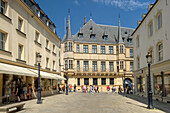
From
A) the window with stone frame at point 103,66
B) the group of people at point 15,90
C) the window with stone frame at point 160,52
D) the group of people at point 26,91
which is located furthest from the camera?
the window with stone frame at point 103,66

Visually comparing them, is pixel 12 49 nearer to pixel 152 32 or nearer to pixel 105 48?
pixel 152 32

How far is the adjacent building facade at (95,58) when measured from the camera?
132ft

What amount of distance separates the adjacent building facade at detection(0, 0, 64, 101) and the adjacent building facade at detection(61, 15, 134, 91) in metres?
14.9

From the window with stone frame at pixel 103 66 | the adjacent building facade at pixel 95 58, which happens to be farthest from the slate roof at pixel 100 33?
the window with stone frame at pixel 103 66

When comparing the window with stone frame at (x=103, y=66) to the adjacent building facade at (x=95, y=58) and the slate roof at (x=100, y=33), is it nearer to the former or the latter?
the adjacent building facade at (x=95, y=58)

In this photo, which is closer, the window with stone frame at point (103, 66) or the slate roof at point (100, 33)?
the window with stone frame at point (103, 66)

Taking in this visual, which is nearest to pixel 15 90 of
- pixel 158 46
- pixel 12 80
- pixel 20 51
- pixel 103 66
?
pixel 12 80

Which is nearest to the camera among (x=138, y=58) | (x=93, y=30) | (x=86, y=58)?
(x=138, y=58)

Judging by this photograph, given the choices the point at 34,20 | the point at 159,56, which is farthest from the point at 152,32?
the point at 34,20

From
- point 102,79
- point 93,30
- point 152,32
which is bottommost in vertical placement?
point 102,79

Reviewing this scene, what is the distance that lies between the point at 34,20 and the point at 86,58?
22395 millimetres

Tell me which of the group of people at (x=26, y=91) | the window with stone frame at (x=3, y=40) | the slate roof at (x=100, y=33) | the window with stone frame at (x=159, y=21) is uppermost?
the slate roof at (x=100, y=33)

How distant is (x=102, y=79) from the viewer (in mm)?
41844

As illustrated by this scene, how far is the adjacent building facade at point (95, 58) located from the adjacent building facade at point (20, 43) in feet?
48.8
